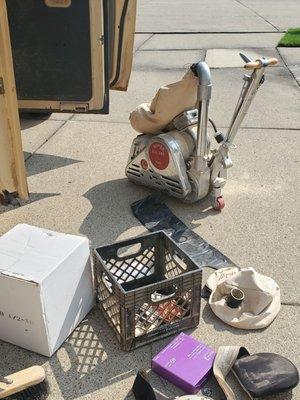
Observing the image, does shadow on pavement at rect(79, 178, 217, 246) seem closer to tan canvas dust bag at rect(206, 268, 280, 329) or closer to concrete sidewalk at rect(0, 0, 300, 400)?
concrete sidewalk at rect(0, 0, 300, 400)

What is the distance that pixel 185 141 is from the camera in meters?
3.65

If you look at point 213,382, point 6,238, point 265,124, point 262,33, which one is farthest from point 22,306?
point 262,33

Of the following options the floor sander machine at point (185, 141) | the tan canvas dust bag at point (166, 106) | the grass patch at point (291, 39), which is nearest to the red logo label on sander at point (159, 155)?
the floor sander machine at point (185, 141)

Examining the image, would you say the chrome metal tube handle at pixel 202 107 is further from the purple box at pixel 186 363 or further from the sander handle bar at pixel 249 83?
the purple box at pixel 186 363

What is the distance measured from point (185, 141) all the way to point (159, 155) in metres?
0.23

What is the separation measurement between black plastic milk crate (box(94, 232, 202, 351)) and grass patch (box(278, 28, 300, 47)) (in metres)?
7.94

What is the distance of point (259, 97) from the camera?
6.52 m

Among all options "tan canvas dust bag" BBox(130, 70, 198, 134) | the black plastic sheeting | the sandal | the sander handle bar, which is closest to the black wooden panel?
"tan canvas dust bag" BBox(130, 70, 198, 134)

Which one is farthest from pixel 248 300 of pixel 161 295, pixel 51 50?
pixel 51 50

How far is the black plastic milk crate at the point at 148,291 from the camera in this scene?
7.80ft

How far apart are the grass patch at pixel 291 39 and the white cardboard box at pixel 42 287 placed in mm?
8360

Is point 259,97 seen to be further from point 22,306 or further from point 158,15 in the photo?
point 158,15

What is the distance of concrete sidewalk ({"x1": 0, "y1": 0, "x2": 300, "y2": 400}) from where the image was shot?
2430 millimetres

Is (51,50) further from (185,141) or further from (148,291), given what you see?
(148,291)
